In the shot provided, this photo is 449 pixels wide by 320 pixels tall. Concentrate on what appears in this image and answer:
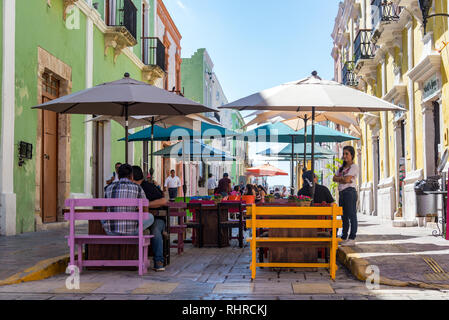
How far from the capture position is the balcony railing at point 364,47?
70.1ft

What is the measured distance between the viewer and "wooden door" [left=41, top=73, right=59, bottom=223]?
1320cm

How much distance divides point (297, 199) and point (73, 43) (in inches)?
354

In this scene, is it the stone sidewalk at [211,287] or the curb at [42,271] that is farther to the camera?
the curb at [42,271]

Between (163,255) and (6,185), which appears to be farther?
(6,185)

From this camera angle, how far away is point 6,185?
431 inches

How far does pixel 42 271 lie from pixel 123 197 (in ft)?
3.77

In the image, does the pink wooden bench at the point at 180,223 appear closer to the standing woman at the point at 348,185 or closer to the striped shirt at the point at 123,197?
the striped shirt at the point at 123,197

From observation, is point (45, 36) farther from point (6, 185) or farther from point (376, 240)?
point (376, 240)

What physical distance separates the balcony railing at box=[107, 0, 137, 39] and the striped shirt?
38.6 feet

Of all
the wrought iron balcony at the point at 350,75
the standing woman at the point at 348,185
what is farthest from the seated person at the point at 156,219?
the wrought iron balcony at the point at 350,75

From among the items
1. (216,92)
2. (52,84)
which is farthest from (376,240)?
(216,92)

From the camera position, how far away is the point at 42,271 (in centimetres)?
646

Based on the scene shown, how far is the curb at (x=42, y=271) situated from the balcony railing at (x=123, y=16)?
11790 mm

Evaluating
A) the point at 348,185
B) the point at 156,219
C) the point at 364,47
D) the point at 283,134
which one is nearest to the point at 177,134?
Result: the point at 283,134
